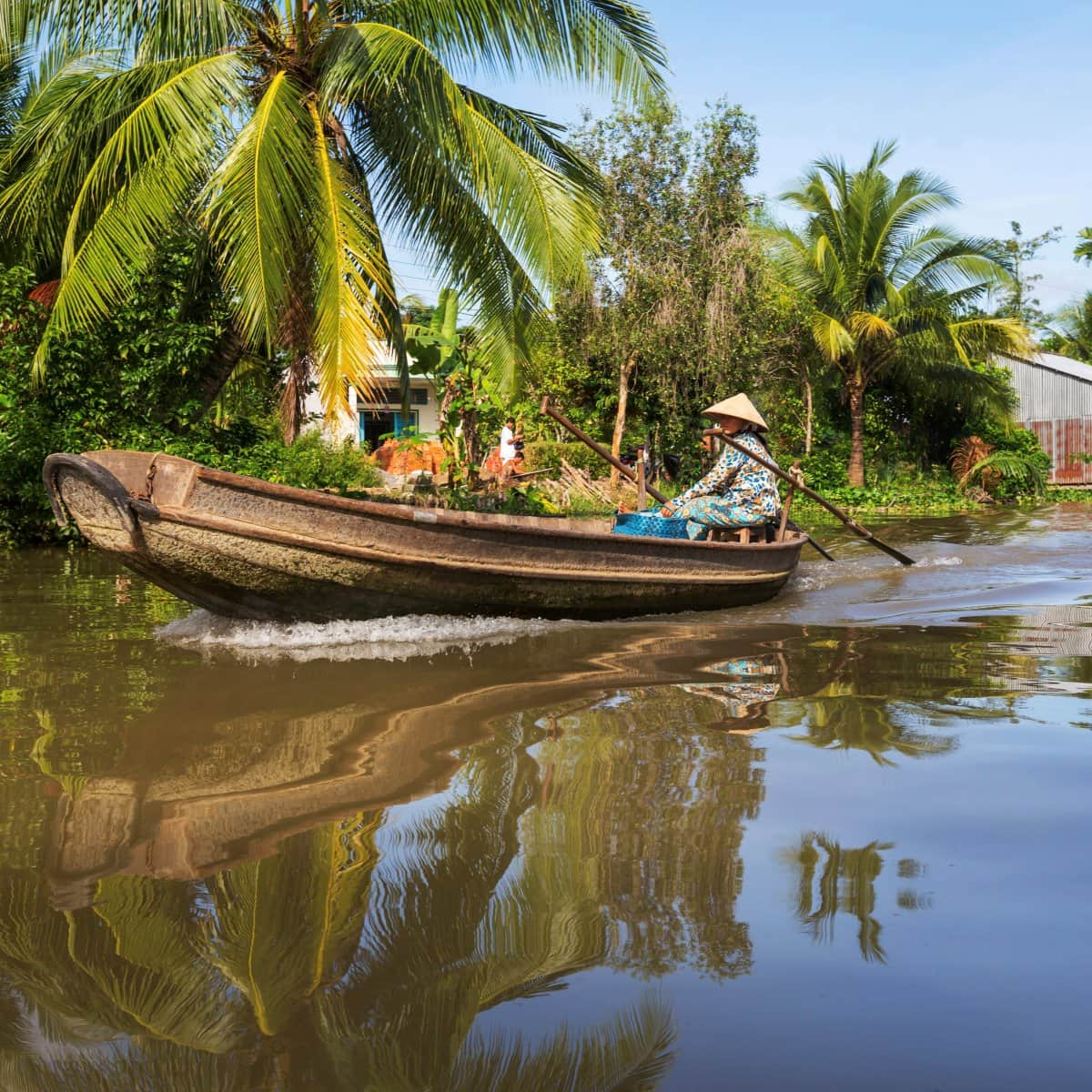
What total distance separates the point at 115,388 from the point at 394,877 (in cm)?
990

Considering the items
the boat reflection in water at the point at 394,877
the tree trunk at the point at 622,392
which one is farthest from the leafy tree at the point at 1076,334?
the boat reflection in water at the point at 394,877

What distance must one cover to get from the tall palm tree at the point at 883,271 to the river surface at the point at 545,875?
640 inches

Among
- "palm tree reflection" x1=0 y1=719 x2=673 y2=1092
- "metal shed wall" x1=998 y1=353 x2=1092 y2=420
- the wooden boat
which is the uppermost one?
"metal shed wall" x1=998 y1=353 x2=1092 y2=420

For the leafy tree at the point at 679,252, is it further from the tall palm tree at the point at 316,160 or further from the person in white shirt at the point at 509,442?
the tall palm tree at the point at 316,160

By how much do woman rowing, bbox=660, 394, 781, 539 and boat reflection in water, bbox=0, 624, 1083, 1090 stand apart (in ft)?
11.1

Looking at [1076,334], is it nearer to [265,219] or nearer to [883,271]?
[883,271]

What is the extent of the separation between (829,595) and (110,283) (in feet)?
21.5

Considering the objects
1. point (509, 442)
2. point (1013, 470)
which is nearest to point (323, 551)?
point (509, 442)

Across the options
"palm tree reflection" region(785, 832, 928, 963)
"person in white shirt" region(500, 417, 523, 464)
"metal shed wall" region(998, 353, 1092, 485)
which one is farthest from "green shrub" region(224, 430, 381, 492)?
"metal shed wall" region(998, 353, 1092, 485)

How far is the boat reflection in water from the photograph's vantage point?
7.10 feet

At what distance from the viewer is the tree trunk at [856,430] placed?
2231 centimetres

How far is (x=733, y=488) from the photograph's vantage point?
28.1ft

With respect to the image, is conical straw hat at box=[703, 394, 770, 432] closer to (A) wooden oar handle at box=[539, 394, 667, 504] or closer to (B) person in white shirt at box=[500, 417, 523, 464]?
(A) wooden oar handle at box=[539, 394, 667, 504]

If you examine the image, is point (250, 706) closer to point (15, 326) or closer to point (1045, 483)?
point (15, 326)
